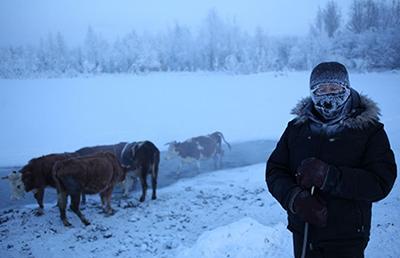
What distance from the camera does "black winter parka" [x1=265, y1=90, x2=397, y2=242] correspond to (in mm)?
1861

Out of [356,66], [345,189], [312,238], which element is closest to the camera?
[345,189]

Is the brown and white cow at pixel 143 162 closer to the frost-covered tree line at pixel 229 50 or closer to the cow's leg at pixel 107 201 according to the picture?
the cow's leg at pixel 107 201

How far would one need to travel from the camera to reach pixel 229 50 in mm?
26734

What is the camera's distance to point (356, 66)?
1585 cm

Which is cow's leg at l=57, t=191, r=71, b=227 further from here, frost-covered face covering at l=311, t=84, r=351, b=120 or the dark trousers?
frost-covered face covering at l=311, t=84, r=351, b=120

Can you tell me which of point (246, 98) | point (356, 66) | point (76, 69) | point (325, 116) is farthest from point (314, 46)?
point (325, 116)

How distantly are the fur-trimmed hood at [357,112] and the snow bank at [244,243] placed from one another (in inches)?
93.5

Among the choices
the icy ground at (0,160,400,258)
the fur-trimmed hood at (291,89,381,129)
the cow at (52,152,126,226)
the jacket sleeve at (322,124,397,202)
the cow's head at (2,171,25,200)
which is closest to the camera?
the jacket sleeve at (322,124,397,202)

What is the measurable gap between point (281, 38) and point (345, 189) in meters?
25.2

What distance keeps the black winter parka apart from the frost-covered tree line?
10.5 metres

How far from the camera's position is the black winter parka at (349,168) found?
1.86 meters

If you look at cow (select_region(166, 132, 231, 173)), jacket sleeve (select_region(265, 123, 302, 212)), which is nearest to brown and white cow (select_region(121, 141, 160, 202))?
cow (select_region(166, 132, 231, 173))

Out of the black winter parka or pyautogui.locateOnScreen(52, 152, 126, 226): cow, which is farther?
pyautogui.locateOnScreen(52, 152, 126, 226): cow

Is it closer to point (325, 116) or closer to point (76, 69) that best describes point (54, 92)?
point (76, 69)
